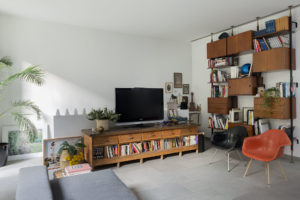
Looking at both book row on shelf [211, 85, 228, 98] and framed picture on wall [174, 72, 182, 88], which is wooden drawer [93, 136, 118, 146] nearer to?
framed picture on wall [174, 72, 182, 88]

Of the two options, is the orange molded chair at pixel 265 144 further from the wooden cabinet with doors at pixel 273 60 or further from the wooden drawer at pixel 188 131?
the wooden drawer at pixel 188 131

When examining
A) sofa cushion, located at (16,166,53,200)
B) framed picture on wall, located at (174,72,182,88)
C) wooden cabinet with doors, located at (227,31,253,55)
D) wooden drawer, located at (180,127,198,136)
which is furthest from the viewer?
framed picture on wall, located at (174,72,182,88)

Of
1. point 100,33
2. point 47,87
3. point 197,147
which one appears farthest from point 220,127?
point 47,87

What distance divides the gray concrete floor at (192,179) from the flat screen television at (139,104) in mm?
869

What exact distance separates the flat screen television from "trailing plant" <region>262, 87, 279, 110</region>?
1981 millimetres

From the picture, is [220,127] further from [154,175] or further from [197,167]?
[154,175]

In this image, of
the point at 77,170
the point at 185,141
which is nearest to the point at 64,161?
the point at 77,170

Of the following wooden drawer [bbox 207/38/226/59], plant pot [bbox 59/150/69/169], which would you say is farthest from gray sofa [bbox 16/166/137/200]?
wooden drawer [bbox 207/38/226/59]

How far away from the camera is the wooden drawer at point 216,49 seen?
16.4 feet

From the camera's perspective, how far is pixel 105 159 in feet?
12.4

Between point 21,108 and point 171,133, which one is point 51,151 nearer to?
point 21,108

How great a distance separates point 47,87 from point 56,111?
19.9 inches

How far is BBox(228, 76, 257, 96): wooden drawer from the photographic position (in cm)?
443

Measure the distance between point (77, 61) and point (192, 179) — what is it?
3.23 m
